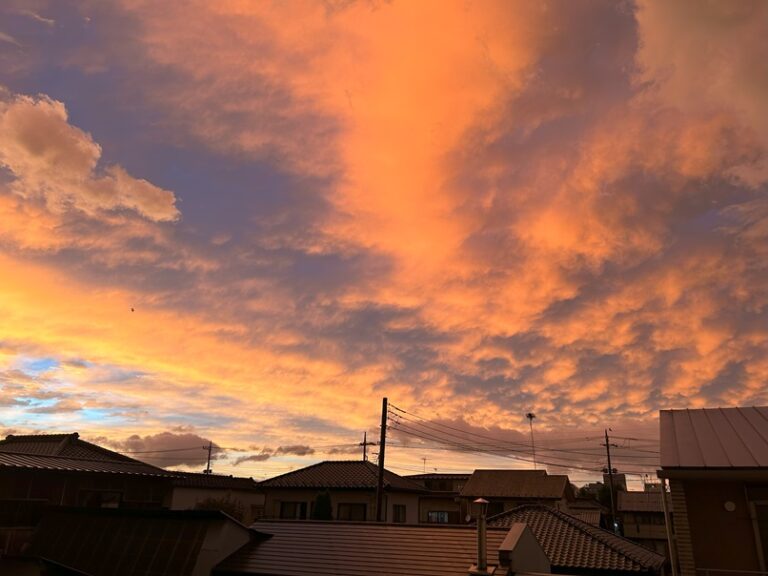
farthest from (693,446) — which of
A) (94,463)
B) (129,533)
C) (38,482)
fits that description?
(94,463)

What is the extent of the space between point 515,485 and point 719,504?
148ft

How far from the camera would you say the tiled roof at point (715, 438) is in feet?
46.5

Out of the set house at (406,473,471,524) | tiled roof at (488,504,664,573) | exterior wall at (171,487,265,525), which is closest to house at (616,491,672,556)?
house at (406,473,471,524)

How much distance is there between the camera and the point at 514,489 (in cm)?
5528

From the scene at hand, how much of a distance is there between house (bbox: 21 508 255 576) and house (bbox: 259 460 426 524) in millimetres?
16436

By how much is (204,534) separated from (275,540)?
8.40 feet

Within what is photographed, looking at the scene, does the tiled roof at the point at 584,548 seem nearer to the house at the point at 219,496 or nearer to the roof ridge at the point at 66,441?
the house at the point at 219,496

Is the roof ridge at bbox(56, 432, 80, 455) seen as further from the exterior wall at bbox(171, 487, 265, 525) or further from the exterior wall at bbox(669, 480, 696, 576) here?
the exterior wall at bbox(669, 480, 696, 576)

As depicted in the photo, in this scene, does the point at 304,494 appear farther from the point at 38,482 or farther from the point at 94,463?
the point at 38,482

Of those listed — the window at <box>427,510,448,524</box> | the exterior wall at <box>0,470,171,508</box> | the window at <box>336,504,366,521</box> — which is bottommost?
the window at <box>427,510,448,524</box>

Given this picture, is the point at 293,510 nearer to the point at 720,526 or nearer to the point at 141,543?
the point at 141,543

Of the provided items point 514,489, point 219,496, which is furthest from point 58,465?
point 514,489

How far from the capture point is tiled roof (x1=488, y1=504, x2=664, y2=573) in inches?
807

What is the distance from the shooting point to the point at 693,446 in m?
15.6
